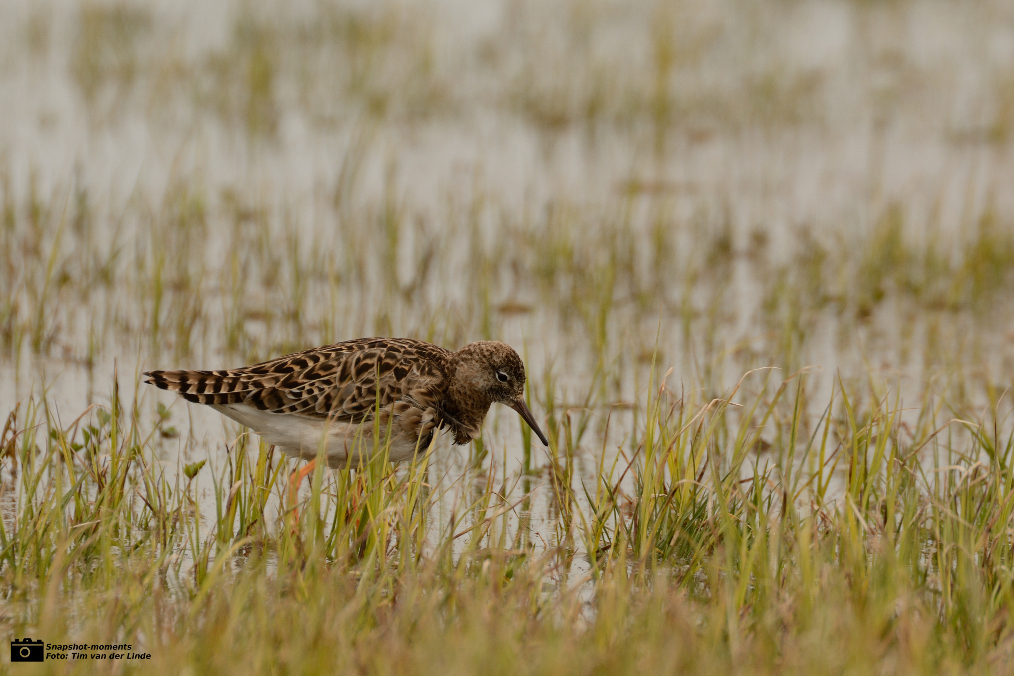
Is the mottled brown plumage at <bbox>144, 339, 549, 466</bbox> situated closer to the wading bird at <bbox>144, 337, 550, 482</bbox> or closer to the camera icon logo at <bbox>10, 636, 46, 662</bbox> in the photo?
the wading bird at <bbox>144, 337, 550, 482</bbox>

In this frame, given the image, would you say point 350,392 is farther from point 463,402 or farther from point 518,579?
point 518,579

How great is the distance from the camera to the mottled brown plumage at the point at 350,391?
18.5ft

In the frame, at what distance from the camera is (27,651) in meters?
3.86

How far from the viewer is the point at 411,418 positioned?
568 cm

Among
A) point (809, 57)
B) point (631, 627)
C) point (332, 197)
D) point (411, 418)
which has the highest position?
point (809, 57)

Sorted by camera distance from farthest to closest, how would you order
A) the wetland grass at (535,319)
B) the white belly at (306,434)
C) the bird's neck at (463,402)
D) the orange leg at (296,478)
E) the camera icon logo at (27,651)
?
the bird's neck at (463,402) → the white belly at (306,434) → the orange leg at (296,478) → the wetland grass at (535,319) → the camera icon logo at (27,651)

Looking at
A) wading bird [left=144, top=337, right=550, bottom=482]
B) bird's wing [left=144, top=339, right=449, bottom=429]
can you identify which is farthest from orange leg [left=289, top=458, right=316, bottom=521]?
bird's wing [left=144, top=339, right=449, bottom=429]

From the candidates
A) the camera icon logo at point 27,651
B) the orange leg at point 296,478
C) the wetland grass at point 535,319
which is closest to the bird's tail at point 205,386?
the wetland grass at point 535,319

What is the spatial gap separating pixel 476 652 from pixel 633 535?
1.57 meters

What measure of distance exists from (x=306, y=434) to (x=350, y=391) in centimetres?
27

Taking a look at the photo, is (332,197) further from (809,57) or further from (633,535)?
(809,57)

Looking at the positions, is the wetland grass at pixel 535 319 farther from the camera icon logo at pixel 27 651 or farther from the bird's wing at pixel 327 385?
the bird's wing at pixel 327 385

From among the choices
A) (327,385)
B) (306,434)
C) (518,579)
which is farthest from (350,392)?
(518,579)

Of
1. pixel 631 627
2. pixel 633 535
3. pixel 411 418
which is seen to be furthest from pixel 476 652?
pixel 411 418
